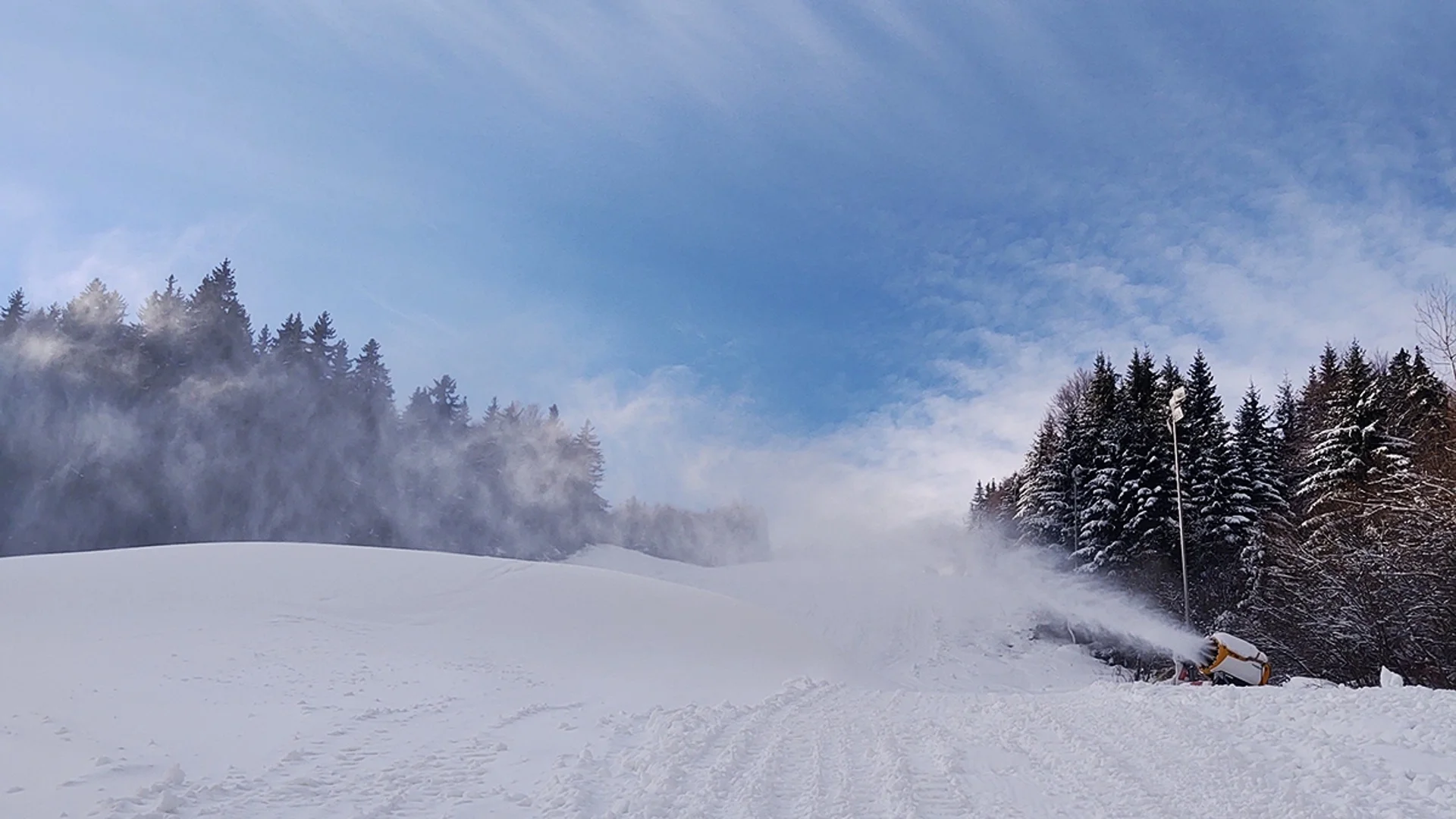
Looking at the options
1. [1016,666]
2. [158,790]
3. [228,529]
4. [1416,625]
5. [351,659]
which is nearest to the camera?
[158,790]

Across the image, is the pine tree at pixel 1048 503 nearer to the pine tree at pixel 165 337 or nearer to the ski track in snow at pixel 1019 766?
the ski track in snow at pixel 1019 766

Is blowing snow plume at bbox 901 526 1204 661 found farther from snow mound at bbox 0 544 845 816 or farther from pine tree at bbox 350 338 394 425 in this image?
pine tree at bbox 350 338 394 425

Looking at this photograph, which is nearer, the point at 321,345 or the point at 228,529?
the point at 228,529

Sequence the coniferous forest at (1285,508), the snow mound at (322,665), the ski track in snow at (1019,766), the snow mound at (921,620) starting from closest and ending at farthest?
1. the ski track in snow at (1019,766)
2. the snow mound at (322,665)
3. the coniferous forest at (1285,508)
4. the snow mound at (921,620)

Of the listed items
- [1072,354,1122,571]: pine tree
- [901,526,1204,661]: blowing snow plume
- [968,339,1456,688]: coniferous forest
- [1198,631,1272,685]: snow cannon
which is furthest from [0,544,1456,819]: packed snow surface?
[1072,354,1122,571]: pine tree

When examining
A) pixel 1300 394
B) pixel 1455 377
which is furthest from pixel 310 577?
pixel 1300 394

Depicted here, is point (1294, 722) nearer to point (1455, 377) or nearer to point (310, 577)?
point (310, 577)

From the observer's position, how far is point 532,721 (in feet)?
26.6

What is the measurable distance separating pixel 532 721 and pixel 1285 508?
31361 millimetres

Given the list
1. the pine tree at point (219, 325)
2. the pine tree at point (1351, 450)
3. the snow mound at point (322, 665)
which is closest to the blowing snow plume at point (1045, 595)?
the pine tree at point (1351, 450)

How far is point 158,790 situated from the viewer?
493 cm

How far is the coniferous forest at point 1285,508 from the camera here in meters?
18.4

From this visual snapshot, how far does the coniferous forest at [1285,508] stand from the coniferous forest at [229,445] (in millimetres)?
29630

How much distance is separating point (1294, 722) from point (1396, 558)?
575 inches
